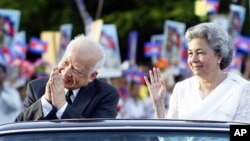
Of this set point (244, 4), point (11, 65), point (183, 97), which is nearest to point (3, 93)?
point (11, 65)

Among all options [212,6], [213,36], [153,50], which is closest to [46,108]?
[213,36]

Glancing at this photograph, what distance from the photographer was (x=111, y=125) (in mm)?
5418

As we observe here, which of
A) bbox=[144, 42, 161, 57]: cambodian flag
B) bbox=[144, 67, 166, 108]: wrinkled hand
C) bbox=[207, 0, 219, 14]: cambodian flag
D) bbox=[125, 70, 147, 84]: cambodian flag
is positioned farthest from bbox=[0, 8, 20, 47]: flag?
bbox=[144, 67, 166, 108]: wrinkled hand

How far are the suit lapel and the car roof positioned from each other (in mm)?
1561

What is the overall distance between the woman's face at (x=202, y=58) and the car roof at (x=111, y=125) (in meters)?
1.89

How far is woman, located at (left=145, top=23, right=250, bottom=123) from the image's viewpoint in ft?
23.7

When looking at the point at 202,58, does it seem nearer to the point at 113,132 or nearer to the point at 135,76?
the point at 113,132

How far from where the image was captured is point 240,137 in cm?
527

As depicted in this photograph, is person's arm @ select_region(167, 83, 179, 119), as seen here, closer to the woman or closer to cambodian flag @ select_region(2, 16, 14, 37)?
the woman

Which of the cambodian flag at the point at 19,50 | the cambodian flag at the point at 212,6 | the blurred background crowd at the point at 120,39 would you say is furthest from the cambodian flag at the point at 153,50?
the cambodian flag at the point at 212,6

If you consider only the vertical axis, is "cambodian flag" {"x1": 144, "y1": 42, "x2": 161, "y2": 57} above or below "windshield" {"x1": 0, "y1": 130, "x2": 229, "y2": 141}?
below

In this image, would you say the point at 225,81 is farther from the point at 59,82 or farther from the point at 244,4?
the point at 244,4

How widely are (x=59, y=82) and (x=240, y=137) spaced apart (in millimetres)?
1903

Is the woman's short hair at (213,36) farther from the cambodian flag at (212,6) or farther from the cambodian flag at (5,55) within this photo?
the cambodian flag at (212,6)
